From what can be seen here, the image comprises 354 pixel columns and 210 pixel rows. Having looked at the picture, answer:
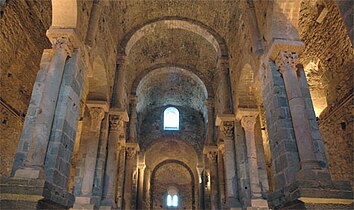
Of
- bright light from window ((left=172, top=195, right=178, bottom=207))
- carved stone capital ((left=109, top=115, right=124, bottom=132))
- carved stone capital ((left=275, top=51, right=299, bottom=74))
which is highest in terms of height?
carved stone capital ((left=109, top=115, right=124, bottom=132))

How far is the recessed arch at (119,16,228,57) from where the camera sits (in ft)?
42.0

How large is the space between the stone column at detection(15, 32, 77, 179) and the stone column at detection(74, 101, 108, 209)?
342 centimetres

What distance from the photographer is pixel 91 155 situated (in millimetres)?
9852

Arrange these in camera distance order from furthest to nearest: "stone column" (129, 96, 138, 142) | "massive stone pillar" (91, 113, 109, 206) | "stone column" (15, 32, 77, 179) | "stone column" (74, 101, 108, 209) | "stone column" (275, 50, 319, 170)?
"stone column" (129, 96, 138, 142) < "massive stone pillar" (91, 113, 109, 206) < "stone column" (74, 101, 108, 209) < "stone column" (275, 50, 319, 170) < "stone column" (15, 32, 77, 179)

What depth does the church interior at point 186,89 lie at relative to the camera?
5754 millimetres

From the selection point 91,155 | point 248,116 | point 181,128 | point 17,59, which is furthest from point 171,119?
point 17,59

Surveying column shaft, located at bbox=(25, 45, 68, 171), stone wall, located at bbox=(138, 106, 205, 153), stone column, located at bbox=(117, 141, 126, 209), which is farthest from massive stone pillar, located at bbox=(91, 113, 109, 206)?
stone wall, located at bbox=(138, 106, 205, 153)

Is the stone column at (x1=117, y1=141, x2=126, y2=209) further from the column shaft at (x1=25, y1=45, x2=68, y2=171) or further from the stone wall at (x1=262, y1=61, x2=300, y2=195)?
the stone wall at (x1=262, y1=61, x2=300, y2=195)

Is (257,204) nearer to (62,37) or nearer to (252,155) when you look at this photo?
(252,155)

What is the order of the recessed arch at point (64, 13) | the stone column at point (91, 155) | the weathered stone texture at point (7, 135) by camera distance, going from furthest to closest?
1. the weathered stone texture at point (7, 135)
2. the stone column at point (91, 155)
3. the recessed arch at point (64, 13)

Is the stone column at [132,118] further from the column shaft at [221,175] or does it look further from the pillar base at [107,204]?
the pillar base at [107,204]

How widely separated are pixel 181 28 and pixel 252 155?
6.86m

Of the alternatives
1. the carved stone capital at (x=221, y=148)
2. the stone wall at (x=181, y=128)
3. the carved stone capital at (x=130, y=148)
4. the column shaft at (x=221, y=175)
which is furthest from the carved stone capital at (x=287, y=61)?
the stone wall at (x=181, y=128)

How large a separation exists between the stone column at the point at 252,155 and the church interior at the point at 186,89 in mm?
37
